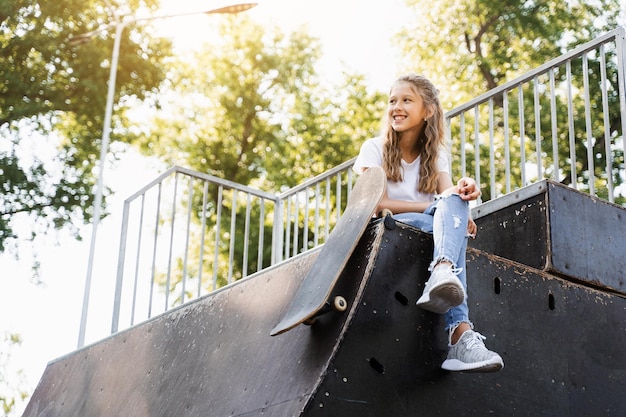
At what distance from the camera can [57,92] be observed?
65.7ft

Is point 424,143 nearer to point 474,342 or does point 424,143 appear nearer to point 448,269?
point 448,269

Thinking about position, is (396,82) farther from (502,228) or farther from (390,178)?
(502,228)

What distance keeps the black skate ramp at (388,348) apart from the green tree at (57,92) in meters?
16.5

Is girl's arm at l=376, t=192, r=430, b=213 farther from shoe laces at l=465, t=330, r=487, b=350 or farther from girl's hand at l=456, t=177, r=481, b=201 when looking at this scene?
shoe laces at l=465, t=330, r=487, b=350

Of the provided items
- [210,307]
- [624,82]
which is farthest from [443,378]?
[624,82]

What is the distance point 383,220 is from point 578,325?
1.02 meters

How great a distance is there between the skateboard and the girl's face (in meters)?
0.41

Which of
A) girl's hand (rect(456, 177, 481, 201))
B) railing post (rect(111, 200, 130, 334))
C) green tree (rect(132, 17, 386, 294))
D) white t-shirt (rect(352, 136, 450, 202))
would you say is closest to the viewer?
girl's hand (rect(456, 177, 481, 201))

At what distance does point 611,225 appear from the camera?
385 centimetres

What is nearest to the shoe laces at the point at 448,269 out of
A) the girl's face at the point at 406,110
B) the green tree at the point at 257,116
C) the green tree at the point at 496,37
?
the girl's face at the point at 406,110

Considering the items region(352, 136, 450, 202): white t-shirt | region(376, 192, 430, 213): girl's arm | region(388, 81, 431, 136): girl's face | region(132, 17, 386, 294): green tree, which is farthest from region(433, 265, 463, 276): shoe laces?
region(132, 17, 386, 294): green tree

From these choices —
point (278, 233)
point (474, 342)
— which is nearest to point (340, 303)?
point (474, 342)

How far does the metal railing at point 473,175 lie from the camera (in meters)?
4.15

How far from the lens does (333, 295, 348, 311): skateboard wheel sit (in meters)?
2.84
